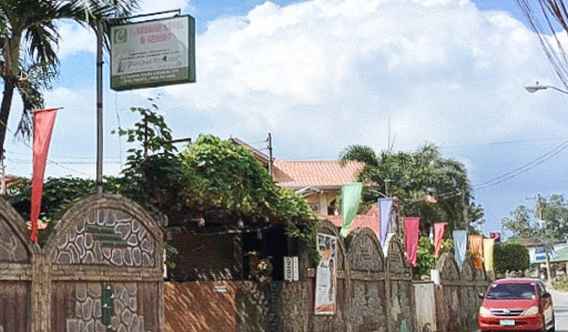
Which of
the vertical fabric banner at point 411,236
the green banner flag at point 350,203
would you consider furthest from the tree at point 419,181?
the green banner flag at point 350,203

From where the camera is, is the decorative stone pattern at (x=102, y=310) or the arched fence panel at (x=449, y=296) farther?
the arched fence panel at (x=449, y=296)

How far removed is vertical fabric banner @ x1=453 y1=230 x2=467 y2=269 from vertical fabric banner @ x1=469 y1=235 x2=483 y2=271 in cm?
302

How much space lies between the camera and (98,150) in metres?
12.8

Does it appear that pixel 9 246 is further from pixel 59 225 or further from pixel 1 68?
pixel 1 68


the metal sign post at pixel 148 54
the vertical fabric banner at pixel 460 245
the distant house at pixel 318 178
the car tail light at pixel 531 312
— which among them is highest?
the distant house at pixel 318 178

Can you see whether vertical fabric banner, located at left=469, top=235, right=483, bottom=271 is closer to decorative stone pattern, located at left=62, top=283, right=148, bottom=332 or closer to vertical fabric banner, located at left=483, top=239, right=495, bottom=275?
vertical fabric banner, located at left=483, top=239, right=495, bottom=275

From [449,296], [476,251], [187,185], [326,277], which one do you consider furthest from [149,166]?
[476,251]

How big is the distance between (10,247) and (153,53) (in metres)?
4.43

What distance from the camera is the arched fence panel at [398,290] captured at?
23609mm

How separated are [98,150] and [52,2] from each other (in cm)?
275

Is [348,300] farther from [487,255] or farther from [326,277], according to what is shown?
[487,255]

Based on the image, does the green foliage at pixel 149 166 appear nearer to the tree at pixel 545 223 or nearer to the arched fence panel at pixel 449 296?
the arched fence panel at pixel 449 296

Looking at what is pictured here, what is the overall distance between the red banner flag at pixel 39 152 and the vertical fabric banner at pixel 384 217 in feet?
47.5

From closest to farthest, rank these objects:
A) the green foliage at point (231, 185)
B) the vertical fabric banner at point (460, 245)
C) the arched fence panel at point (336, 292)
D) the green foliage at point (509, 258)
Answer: the green foliage at point (231, 185), the arched fence panel at point (336, 292), the vertical fabric banner at point (460, 245), the green foliage at point (509, 258)
